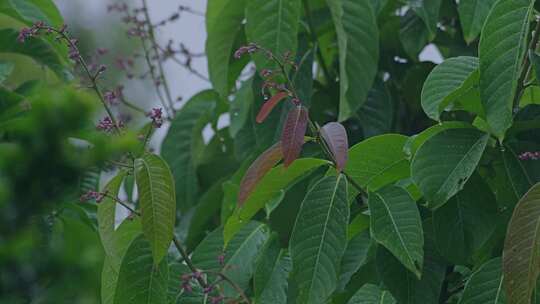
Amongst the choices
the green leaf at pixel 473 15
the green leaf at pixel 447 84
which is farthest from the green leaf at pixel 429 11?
the green leaf at pixel 447 84

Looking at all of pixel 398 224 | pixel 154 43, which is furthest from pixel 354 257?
pixel 154 43

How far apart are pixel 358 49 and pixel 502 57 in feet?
1.68

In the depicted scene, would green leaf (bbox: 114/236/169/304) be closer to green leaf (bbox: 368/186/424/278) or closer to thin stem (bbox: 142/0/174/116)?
green leaf (bbox: 368/186/424/278)

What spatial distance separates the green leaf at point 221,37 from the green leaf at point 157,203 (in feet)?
2.18

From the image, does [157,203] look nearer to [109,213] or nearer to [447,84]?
[109,213]

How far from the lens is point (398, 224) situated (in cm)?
152

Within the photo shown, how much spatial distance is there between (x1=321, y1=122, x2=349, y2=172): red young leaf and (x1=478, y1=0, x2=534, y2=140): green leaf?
21cm

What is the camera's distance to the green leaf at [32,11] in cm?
208

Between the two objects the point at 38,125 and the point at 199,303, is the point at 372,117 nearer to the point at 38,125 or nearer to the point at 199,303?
the point at 199,303

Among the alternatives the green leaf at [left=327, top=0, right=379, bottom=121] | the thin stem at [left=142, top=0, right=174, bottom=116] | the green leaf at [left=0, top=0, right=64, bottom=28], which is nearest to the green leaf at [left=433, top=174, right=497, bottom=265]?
the green leaf at [left=327, top=0, right=379, bottom=121]

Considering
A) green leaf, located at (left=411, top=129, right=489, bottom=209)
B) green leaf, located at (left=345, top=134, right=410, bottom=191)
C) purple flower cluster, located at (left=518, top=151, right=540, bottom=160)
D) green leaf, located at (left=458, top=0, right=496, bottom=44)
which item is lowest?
purple flower cluster, located at (left=518, top=151, right=540, bottom=160)

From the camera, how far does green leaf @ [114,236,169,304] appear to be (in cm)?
162

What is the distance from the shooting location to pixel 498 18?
1.62 m

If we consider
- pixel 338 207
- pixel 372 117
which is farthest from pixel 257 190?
pixel 372 117
